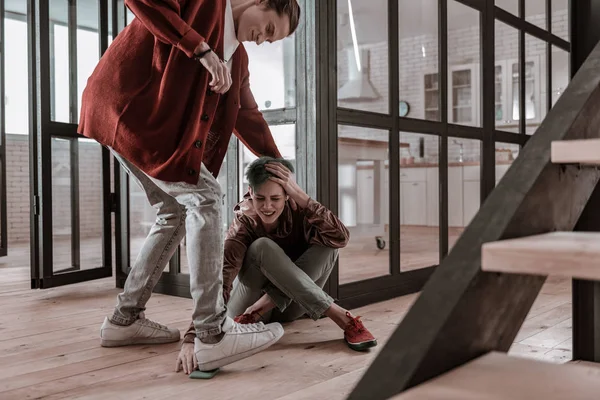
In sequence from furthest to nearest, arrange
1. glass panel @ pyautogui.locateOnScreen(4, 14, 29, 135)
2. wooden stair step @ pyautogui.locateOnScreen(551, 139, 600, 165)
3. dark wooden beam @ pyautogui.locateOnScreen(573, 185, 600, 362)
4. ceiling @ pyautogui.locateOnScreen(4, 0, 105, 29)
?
glass panel @ pyautogui.locateOnScreen(4, 14, 29, 135), ceiling @ pyautogui.locateOnScreen(4, 0, 105, 29), dark wooden beam @ pyautogui.locateOnScreen(573, 185, 600, 362), wooden stair step @ pyautogui.locateOnScreen(551, 139, 600, 165)

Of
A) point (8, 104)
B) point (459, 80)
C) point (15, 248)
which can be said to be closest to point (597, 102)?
point (459, 80)

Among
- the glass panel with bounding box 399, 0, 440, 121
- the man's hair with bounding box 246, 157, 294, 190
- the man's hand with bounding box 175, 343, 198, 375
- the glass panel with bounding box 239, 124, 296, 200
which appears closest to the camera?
the man's hand with bounding box 175, 343, 198, 375

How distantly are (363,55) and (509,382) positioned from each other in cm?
230

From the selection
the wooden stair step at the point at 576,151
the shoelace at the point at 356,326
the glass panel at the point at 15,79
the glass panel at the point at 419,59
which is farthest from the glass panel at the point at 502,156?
the glass panel at the point at 15,79

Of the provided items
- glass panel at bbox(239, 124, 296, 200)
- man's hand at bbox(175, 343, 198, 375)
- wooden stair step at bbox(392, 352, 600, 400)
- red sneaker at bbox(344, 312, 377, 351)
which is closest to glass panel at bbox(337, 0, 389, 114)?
glass panel at bbox(239, 124, 296, 200)

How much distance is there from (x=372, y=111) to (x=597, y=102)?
69.2 inches

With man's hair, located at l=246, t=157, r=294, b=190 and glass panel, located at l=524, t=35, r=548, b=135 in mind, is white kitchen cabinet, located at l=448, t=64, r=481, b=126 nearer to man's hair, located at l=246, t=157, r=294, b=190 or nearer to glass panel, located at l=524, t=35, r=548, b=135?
glass panel, located at l=524, t=35, r=548, b=135

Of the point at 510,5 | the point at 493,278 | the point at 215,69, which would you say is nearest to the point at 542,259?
the point at 493,278

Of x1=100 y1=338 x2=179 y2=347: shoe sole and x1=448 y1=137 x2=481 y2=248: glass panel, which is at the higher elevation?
x1=448 y1=137 x2=481 y2=248: glass panel

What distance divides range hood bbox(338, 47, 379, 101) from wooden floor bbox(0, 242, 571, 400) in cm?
90

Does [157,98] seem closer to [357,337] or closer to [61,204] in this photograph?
[357,337]

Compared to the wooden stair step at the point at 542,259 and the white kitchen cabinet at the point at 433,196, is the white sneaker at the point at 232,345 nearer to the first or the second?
the wooden stair step at the point at 542,259

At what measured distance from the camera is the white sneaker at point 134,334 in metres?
1.93

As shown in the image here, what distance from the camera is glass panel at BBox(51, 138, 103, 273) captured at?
3.13 meters
